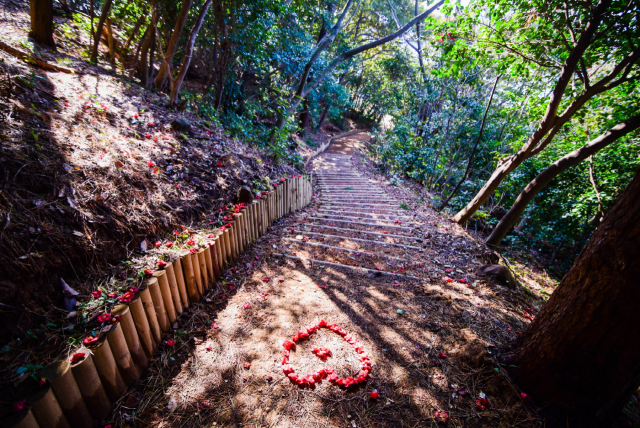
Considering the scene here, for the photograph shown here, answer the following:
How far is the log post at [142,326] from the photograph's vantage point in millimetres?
1879

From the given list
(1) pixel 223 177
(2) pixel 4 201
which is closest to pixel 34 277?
(2) pixel 4 201

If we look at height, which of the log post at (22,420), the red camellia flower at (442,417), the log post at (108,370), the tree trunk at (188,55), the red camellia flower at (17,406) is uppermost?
the tree trunk at (188,55)

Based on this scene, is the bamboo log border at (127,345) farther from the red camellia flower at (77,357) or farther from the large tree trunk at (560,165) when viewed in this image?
the large tree trunk at (560,165)

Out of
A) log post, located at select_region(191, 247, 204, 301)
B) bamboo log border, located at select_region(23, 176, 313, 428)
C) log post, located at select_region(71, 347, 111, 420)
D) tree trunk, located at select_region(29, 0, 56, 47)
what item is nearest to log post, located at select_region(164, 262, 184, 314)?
bamboo log border, located at select_region(23, 176, 313, 428)

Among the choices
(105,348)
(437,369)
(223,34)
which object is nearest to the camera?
(105,348)

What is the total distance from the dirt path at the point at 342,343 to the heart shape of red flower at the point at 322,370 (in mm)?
41

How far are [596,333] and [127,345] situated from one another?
3236 mm

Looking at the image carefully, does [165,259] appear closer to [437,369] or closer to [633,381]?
[437,369]

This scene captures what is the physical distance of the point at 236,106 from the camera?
280 inches

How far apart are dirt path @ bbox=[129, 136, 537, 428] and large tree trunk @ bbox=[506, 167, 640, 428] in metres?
0.31

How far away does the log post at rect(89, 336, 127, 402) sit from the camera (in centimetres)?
159

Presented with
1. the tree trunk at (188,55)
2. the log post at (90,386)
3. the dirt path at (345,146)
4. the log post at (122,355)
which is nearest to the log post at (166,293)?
the log post at (122,355)

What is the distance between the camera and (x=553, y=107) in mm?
4125

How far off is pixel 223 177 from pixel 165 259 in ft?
6.61
